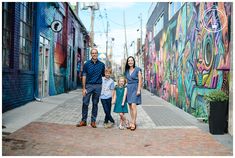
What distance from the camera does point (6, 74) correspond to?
10430 millimetres

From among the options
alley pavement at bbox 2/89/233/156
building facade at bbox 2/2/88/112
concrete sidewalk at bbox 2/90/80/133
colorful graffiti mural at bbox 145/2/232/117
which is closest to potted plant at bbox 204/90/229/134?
alley pavement at bbox 2/89/233/156

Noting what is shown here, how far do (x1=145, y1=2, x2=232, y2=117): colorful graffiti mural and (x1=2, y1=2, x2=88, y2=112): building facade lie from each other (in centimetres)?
542

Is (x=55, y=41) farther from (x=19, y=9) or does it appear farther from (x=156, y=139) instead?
(x=156, y=139)

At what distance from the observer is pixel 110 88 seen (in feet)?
28.5

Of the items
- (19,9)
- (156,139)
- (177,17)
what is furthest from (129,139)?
(177,17)

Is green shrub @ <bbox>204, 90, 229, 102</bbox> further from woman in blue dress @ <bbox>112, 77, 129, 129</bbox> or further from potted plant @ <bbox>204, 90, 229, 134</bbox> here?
woman in blue dress @ <bbox>112, 77, 129, 129</bbox>

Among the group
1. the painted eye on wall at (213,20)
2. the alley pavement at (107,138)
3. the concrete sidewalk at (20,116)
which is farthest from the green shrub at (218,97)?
the concrete sidewalk at (20,116)

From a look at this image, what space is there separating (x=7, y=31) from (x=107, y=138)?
17.6ft

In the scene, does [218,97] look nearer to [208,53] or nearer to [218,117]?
[218,117]

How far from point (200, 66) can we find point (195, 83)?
2.53 ft

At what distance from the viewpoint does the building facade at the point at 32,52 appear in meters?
11.0

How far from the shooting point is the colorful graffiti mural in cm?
825

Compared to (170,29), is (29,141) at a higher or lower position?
lower

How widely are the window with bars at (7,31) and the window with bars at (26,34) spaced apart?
1.27 meters
